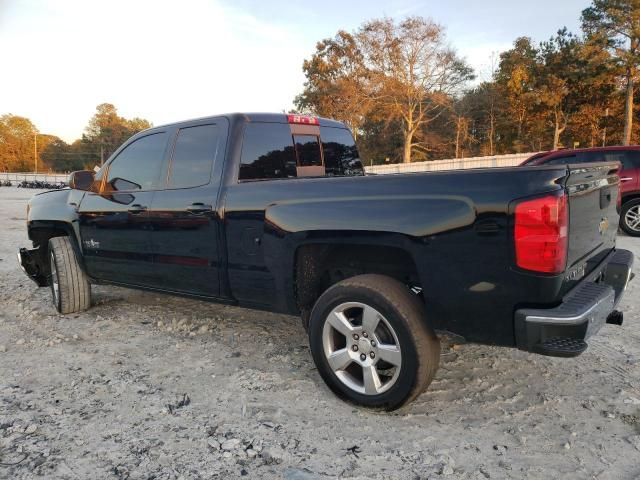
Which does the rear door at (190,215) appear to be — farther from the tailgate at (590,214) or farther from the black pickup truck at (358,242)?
the tailgate at (590,214)

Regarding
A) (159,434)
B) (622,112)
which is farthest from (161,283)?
(622,112)

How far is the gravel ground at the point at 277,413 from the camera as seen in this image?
232 centimetres

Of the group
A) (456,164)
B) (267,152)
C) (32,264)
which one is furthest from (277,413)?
(456,164)

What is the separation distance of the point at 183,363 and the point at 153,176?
→ 1587 mm

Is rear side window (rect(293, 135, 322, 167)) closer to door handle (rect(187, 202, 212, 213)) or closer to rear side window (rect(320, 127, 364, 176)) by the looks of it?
rear side window (rect(320, 127, 364, 176))

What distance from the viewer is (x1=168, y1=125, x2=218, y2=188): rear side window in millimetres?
3643

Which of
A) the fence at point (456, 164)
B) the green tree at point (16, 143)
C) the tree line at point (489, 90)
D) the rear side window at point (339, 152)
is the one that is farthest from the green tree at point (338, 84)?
the green tree at point (16, 143)

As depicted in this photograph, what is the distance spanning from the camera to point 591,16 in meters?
32.1

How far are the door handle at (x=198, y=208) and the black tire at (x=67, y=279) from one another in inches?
72.7

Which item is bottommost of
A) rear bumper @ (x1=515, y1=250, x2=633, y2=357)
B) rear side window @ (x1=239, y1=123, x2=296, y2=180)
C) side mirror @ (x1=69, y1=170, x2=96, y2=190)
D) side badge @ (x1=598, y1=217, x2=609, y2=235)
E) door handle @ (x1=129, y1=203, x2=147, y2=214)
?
rear bumper @ (x1=515, y1=250, x2=633, y2=357)

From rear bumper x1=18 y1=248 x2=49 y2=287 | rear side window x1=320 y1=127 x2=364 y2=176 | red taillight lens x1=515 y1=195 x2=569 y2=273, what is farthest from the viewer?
rear bumper x1=18 y1=248 x2=49 y2=287

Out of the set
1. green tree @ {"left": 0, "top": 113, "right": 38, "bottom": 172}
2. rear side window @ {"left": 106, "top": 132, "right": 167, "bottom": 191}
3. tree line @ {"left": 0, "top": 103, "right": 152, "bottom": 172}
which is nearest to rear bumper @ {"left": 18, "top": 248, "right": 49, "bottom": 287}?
rear side window @ {"left": 106, "top": 132, "right": 167, "bottom": 191}

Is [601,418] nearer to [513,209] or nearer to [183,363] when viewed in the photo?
[513,209]

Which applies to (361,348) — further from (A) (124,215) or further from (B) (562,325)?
(A) (124,215)
